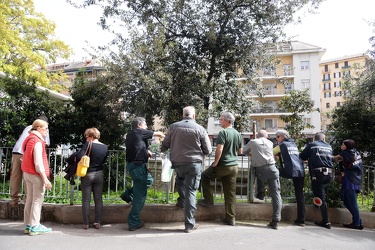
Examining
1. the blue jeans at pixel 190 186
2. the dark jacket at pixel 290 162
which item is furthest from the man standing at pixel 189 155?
the dark jacket at pixel 290 162

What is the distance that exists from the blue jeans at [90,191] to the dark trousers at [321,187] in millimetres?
3825

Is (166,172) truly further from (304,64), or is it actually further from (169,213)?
(304,64)

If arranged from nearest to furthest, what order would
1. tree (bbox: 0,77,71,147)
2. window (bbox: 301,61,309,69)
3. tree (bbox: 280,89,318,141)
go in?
tree (bbox: 0,77,71,147) → tree (bbox: 280,89,318,141) → window (bbox: 301,61,309,69)

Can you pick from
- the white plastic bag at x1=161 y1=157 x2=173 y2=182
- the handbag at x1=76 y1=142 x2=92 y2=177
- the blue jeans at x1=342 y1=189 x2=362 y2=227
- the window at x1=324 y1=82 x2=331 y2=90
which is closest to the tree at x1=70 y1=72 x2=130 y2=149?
the white plastic bag at x1=161 y1=157 x2=173 y2=182

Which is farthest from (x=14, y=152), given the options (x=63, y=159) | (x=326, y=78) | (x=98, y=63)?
(x=326, y=78)

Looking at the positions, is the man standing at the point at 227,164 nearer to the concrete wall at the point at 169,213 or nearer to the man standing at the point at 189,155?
the man standing at the point at 189,155

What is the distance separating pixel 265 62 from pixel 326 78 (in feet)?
252

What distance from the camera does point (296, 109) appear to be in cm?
919

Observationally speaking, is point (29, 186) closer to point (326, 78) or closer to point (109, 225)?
point (109, 225)

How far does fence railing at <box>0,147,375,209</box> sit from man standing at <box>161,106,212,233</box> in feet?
2.81

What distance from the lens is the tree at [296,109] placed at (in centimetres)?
899

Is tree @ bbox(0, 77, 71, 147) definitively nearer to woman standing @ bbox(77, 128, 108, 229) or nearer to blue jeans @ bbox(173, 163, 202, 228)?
woman standing @ bbox(77, 128, 108, 229)

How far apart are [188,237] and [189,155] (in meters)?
1.24

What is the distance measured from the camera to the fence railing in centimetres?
581
